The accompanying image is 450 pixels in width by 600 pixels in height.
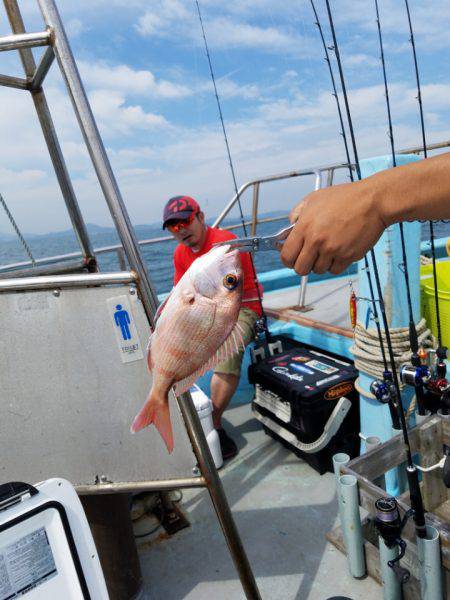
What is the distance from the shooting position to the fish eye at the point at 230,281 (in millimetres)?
1087

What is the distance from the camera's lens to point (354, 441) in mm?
3105

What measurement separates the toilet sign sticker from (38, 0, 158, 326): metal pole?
0.07 m

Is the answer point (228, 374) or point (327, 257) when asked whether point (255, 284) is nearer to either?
point (228, 374)

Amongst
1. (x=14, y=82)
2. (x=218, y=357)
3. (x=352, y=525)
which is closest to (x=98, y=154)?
(x=218, y=357)

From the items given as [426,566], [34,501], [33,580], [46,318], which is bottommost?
[426,566]

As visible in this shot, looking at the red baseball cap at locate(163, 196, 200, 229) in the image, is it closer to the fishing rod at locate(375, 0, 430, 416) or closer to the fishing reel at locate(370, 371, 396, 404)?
the fishing rod at locate(375, 0, 430, 416)

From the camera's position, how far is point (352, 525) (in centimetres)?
207

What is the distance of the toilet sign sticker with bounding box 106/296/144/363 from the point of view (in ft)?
4.71

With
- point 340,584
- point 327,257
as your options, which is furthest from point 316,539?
point 327,257

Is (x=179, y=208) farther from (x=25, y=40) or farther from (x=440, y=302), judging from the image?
(x=440, y=302)

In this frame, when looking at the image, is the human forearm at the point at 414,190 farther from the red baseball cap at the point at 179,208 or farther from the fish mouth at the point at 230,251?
the red baseball cap at the point at 179,208

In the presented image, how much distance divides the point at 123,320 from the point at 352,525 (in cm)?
156

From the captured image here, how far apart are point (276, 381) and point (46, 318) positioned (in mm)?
2085

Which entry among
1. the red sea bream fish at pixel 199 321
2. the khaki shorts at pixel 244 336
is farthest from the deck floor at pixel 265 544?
the red sea bream fish at pixel 199 321
